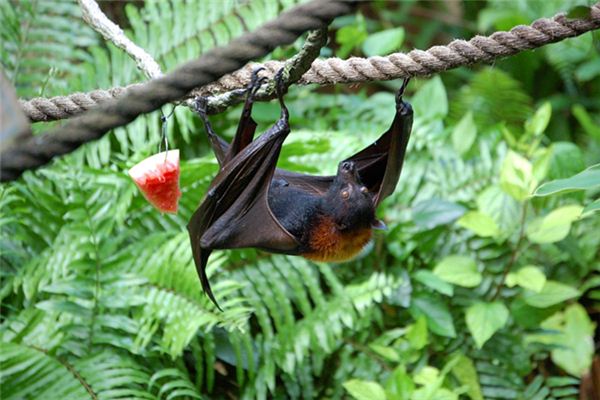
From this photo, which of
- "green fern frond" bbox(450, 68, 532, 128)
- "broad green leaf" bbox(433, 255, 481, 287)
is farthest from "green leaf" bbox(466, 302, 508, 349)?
"green fern frond" bbox(450, 68, 532, 128)

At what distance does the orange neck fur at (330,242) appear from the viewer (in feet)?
10.5

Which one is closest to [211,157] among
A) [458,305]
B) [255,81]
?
[458,305]

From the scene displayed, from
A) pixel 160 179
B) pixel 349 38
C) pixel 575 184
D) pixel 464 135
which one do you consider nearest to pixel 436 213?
pixel 464 135

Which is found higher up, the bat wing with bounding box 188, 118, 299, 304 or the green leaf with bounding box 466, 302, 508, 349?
the bat wing with bounding box 188, 118, 299, 304

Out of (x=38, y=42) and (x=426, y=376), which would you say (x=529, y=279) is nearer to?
(x=426, y=376)

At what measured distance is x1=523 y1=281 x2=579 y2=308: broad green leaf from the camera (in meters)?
4.24

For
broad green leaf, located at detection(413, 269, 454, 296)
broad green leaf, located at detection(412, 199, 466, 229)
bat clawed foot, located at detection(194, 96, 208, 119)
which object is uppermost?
bat clawed foot, located at detection(194, 96, 208, 119)

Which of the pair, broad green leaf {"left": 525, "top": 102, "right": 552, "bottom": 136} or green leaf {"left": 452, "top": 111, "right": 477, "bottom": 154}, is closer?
broad green leaf {"left": 525, "top": 102, "right": 552, "bottom": 136}

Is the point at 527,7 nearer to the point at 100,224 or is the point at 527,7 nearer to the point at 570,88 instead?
the point at 570,88

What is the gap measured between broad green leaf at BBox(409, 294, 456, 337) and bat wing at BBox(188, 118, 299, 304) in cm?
147

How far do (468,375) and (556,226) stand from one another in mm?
853

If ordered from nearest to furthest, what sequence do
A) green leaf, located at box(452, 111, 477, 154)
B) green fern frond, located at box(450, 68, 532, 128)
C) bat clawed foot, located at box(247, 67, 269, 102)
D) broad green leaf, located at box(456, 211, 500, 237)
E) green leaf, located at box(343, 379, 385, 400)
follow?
bat clawed foot, located at box(247, 67, 269, 102) → green leaf, located at box(343, 379, 385, 400) → broad green leaf, located at box(456, 211, 500, 237) → green leaf, located at box(452, 111, 477, 154) → green fern frond, located at box(450, 68, 532, 128)

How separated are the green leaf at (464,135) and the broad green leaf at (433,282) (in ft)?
2.98

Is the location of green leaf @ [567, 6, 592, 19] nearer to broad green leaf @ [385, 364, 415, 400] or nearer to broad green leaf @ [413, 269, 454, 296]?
broad green leaf @ [385, 364, 415, 400]
